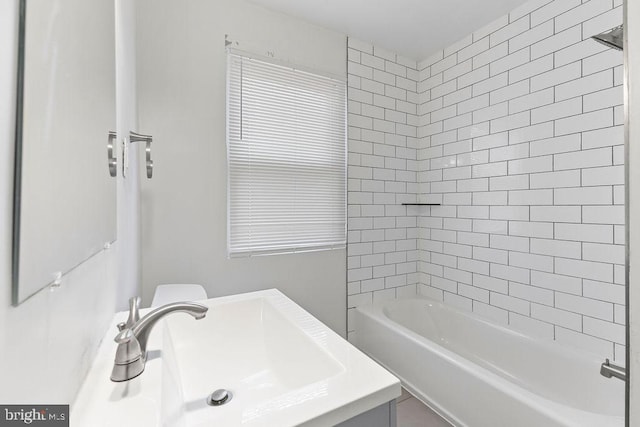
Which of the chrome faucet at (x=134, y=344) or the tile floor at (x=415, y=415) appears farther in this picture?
the tile floor at (x=415, y=415)

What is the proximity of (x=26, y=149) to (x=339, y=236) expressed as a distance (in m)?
1.96

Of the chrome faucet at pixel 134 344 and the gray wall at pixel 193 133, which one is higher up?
the gray wall at pixel 193 133

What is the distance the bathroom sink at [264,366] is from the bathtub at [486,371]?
0.98 meters

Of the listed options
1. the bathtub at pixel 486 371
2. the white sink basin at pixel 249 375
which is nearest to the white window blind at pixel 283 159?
the white sink basin at pixel 249 375

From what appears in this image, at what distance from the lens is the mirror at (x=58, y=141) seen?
323 millimetres

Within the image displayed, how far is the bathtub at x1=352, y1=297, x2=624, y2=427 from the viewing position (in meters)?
1.23

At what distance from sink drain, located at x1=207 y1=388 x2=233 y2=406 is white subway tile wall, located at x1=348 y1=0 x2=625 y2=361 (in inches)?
58.5

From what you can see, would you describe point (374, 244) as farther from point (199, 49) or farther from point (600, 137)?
point (199, 49)

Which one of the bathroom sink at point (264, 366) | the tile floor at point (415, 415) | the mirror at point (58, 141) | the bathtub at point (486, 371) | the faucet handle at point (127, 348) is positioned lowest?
the tile floor at point (415, 415)

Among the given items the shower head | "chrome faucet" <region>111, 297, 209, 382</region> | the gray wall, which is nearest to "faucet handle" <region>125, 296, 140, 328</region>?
"chrome faucet" <region>111, 297, 209, 382</region>

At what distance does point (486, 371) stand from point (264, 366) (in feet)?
3.69

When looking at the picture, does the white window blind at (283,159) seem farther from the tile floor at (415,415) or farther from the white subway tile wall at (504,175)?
the tile floor at (415,415)

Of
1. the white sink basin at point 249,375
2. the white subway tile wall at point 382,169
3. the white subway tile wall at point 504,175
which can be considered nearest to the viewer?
the white sink basin at point 249,375

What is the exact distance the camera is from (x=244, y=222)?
1.85m
